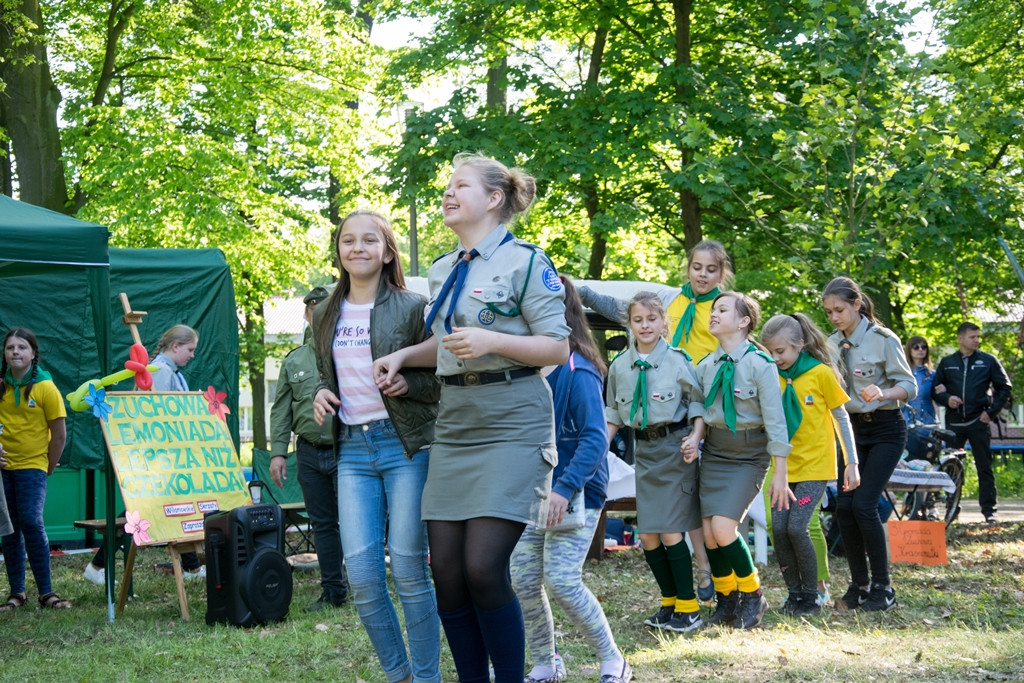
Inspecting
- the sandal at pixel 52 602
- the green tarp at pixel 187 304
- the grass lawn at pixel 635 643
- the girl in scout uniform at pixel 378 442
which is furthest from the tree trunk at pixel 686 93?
the girl in scout uniform at pixel 378 442

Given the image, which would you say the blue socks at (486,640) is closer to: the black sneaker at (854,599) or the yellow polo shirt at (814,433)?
the yellow polo shirt at (814,433)

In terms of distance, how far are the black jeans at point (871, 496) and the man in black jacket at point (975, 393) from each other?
5864mm

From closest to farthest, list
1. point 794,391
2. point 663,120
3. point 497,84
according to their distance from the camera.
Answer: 1. point 794,391
2. point 663,120
3. point 497,84

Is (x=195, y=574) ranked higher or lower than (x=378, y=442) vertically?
lower

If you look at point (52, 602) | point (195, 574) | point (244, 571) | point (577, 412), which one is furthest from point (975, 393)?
point (52, 602)

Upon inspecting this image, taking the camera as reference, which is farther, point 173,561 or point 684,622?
point 173,561

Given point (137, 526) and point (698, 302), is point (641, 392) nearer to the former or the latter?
point (698, 302)

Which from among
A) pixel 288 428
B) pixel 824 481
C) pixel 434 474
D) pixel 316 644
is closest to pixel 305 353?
pixel 288 428

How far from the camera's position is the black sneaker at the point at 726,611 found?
19.1ft

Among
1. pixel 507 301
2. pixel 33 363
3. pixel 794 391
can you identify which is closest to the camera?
pixel 507 301

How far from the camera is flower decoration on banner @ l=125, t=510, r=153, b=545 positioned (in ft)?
22.0

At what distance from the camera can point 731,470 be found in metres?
5.69

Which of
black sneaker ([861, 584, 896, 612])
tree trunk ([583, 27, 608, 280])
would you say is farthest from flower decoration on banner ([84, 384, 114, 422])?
tree trunk ([583, 27, 608, 280])

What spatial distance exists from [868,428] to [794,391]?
0.55 m
